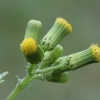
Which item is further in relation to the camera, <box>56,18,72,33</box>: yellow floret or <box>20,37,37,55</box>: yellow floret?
<box>56,18,72,33</box>: yellow floret

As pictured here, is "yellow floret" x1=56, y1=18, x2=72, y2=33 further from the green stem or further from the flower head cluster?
the green stem

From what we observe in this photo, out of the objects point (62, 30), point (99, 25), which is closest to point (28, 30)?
point (62, 30)

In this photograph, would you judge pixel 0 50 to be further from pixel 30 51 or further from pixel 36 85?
pixel 30 51

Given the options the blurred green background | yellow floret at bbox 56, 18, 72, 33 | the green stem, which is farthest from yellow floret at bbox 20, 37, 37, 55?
the blurred green background

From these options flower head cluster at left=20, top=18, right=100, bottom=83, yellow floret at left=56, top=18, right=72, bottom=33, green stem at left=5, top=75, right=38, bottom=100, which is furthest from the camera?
yellow floret at left=56, top=18, right=72, bottom=33

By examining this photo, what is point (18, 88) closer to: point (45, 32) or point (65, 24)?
A: point (65, 24)

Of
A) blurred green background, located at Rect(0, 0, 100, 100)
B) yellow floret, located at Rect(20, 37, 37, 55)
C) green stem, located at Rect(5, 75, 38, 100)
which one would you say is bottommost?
green stem, located at Rect(5, 75, 38, 100)
